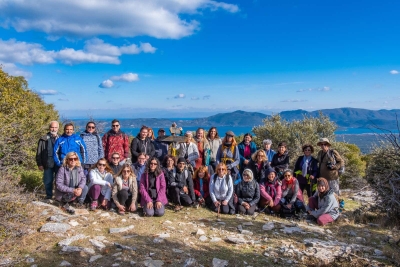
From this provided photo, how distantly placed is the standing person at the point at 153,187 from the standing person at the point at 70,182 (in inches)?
66.7

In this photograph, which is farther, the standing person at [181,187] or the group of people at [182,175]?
the standing person at [181,187]

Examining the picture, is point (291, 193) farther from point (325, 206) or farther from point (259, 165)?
point (259, 165)

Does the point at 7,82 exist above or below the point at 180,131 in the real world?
above

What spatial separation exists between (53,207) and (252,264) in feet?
19.0

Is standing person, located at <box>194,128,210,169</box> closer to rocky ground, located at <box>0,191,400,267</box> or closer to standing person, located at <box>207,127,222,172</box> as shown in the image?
standing person, located at <box>207,127,222,172</box>

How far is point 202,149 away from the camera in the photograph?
443 inches

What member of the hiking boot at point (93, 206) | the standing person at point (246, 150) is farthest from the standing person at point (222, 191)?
the hiking boot at point (93, 206)

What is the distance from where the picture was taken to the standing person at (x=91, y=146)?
9.78 m

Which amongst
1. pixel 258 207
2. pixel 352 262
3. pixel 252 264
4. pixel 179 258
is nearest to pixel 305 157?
pixel 258 207

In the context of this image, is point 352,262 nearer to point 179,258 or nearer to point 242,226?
point 242,226

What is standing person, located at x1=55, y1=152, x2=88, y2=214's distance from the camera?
344 inches

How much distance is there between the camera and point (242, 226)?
8445 mm

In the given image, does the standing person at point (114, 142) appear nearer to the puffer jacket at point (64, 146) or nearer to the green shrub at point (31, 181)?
the puffer jacket at point (64, 146)

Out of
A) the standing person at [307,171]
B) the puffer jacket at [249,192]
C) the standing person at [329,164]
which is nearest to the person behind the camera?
the puffer jacket at [249,192]
